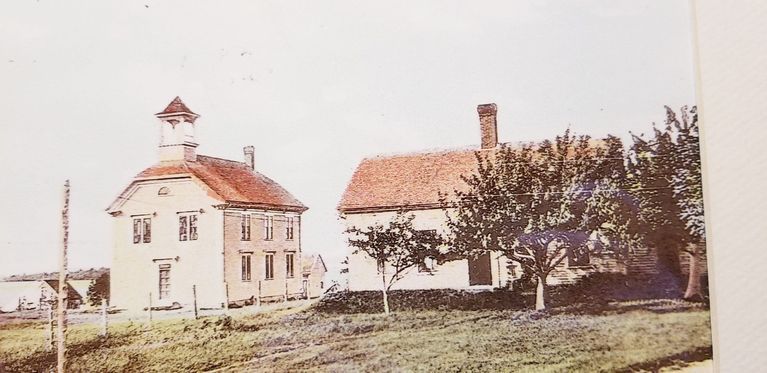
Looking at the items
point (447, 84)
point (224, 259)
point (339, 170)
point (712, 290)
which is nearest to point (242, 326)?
point (224, 259)

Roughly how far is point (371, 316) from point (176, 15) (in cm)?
100

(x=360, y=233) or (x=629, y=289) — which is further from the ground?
(x=360, y=233)

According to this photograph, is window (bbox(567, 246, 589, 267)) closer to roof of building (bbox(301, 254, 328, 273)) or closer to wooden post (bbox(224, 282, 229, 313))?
roof of building (bbox(301, 254, 328, 273))

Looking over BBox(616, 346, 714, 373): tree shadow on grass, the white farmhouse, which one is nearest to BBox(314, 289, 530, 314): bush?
the white farmhouse

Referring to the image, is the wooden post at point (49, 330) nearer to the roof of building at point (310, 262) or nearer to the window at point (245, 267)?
the window at point (245, 267)

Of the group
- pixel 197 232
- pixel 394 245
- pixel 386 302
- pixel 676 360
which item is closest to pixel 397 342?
pixel 386 302

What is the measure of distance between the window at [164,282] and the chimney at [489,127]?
0.95m

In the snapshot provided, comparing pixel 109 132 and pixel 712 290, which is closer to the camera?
pixel 712 290

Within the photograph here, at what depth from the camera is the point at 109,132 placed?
7.54ft

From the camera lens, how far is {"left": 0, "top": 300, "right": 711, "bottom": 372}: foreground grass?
2178 millimetres

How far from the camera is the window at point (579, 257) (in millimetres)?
2193

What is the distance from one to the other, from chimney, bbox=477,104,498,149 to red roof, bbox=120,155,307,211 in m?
0.53

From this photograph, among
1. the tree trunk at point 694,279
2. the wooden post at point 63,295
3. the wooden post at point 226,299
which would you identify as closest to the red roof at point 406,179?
the wooden post at point 226,299

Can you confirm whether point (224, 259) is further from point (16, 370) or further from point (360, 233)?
point (16, 370)
